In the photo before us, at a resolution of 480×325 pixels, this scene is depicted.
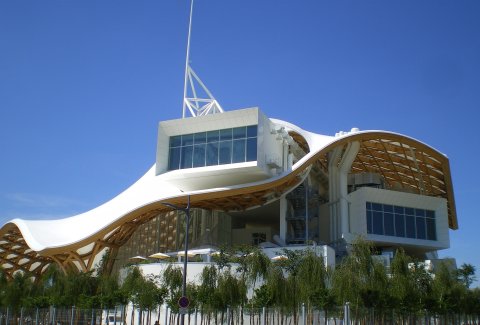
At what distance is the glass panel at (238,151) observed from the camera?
42.5 meters

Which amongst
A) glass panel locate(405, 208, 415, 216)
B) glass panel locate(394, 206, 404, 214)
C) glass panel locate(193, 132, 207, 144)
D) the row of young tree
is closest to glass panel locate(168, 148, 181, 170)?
glass panel locate(193, 132, 207, 144)

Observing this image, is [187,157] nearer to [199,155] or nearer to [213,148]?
[199,155]

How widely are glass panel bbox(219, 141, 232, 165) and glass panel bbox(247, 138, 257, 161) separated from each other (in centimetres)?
153

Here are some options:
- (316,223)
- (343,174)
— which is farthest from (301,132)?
(316,223)

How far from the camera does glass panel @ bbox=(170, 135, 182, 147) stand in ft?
149

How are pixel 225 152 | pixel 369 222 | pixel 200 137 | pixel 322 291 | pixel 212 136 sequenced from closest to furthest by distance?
1. pixel 322 291
2. pixel 225 152
3. pixel 212 136
4. pixel 200 137
5. pixel 369 222

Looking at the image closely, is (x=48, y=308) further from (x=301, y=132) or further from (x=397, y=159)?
(x=397, y=159)

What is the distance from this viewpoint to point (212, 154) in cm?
4362

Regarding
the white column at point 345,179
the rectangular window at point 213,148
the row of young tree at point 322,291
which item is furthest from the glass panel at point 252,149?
the row of young tree at point 322,291

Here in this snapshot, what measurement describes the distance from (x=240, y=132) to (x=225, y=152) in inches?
77.2

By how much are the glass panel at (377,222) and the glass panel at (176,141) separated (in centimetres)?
1888

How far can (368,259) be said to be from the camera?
2720cm

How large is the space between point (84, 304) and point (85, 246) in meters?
17.5

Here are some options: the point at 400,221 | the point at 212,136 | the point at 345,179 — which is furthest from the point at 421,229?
the point at 212,136
